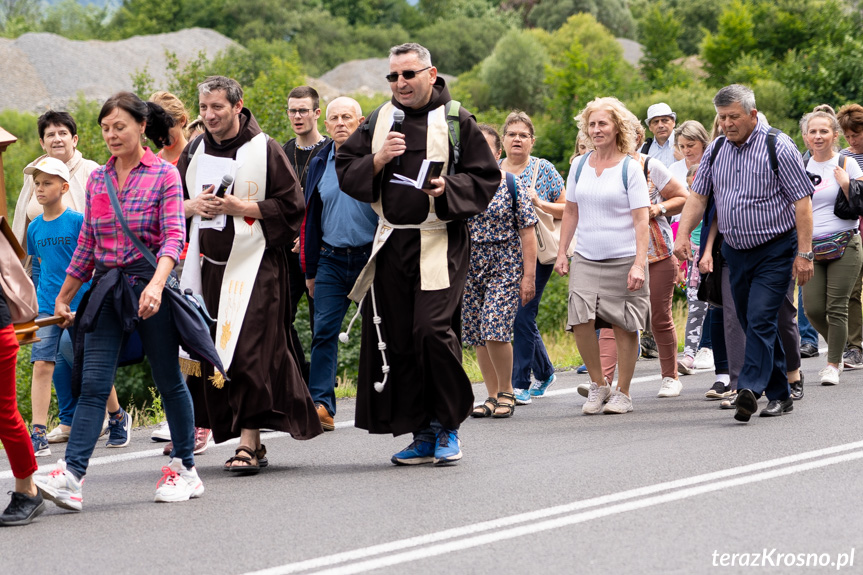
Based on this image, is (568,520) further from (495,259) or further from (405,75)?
(495,259)

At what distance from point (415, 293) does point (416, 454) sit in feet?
2.96

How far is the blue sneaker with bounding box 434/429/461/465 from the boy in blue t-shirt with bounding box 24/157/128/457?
7.24 ft

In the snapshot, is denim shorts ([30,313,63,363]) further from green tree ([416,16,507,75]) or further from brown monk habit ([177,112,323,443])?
green tree ([416,16,507,75])

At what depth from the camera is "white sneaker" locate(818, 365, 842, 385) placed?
9.44 m

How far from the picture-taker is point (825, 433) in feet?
24.1

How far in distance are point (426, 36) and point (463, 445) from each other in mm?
94331

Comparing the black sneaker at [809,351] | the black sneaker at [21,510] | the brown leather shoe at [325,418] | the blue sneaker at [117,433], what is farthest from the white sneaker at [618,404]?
the black sneaker at [21,510]

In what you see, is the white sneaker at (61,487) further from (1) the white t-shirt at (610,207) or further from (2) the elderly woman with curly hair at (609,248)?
(1) the white t-shirt at (610,207)

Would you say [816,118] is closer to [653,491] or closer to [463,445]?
[463,445]

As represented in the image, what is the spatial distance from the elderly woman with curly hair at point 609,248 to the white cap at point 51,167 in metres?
3.33

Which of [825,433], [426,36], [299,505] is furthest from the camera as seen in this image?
[426,36]

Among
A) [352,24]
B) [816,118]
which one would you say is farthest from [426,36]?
[816,118]

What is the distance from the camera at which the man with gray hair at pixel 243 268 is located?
678 cm

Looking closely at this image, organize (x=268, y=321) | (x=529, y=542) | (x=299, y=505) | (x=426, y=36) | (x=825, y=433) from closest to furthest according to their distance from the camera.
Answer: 1. (x=529, y=542)
2. (x=299, y=505)
3. (x=268, y=321)
4. (x=825, y=433)
5. (x=426, y=36)
